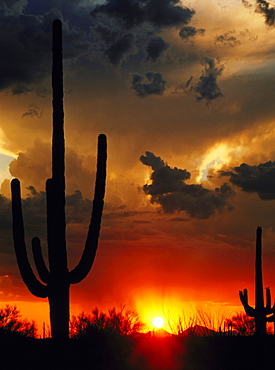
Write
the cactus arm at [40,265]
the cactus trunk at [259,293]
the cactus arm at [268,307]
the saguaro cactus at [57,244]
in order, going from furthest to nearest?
the cactus arm at [268,307] < the cactus trunk at [259,293] < the cactus arm at [40,265] < the saguaro cactus at [57,244]

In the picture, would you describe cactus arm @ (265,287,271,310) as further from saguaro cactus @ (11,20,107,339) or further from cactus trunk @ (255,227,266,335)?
saguaro cactus @ (11,20,107,339)

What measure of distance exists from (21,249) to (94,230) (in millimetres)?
1977

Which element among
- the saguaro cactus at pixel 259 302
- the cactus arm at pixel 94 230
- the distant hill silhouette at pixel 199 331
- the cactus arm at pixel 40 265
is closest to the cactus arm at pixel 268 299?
the saguaro cactus at pixel 259 302

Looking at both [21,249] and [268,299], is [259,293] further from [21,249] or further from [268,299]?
[21,249]

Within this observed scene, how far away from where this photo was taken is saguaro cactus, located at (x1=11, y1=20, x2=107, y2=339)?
1392cm

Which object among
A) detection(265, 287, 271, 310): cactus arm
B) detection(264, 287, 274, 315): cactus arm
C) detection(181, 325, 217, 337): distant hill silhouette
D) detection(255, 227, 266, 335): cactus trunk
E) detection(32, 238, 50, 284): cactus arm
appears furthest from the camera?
detection(265, 287, 271, 310): cactus arm

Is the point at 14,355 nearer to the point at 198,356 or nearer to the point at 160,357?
the point at 160,357

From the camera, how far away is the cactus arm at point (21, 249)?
551 inches

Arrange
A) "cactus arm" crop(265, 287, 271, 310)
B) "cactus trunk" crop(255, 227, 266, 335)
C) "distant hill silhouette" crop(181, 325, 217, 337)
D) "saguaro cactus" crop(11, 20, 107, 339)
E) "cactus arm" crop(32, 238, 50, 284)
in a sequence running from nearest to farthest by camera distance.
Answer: "distant hill silhouette" crop(181, 325, 217, 337) → "saguaro cactus" crop(11, 20, 107, 339) → "cactus arm" crop(32, 238, 50, 284) → "cactus trunk" crop(255, 227, 266, 335) → "cactus arm" crop(265, 287, 271, 310)

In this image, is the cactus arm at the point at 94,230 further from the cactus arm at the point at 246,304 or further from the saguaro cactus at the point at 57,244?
the cactus arm at the point at 246,304

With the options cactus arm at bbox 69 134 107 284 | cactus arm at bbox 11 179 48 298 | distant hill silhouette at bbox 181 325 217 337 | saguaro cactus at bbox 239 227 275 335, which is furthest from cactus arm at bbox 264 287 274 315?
cactus arm at bbox 11 179 48 298

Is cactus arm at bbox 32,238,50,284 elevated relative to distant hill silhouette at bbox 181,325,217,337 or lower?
elevated

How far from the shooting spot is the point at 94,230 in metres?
14.1

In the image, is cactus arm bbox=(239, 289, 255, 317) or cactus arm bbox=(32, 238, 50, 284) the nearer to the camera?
cactus arm bbox=(32, 238, 50, 284)
